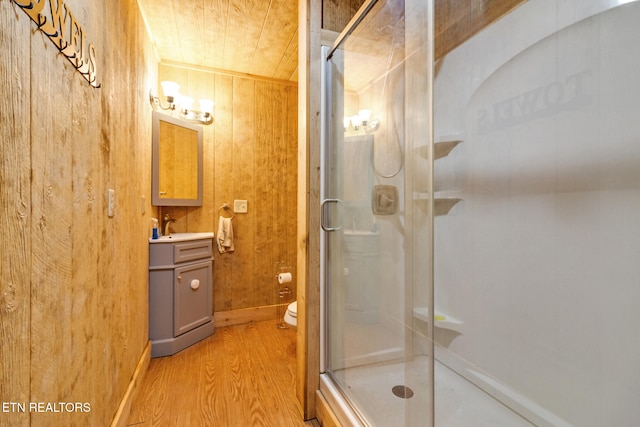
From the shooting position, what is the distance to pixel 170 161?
2.46 m

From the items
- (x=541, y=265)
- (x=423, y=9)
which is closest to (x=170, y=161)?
(x=423, y=9)

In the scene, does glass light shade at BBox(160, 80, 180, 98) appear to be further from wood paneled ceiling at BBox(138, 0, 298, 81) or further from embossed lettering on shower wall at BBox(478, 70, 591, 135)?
embossed lettering on shower wall at BBox(478, 70, 591, 135)

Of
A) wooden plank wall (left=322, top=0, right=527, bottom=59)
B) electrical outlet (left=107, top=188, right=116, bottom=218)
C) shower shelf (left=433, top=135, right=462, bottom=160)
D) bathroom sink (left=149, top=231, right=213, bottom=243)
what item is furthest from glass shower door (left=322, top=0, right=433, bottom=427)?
bathroom sink (left=149, top=231, right=213, bottom=243)

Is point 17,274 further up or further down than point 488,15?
further down

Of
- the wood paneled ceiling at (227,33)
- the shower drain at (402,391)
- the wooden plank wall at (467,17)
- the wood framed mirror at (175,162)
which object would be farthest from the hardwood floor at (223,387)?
the wood paneled ceiling at (227,33)

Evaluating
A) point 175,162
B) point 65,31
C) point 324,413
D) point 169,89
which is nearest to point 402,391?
point 324,413

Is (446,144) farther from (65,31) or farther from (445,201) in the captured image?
(65,31)

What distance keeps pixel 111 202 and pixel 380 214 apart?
4.20 ft

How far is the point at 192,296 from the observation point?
7.62 feet

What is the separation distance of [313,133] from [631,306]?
5.04 feet

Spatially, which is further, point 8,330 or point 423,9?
point 423,9

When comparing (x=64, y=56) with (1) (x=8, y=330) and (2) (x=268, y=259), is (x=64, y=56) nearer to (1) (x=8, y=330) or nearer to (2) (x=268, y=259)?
(1) (x=8, y=330)

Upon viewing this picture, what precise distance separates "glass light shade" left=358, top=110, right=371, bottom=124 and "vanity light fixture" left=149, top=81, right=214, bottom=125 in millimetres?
1715

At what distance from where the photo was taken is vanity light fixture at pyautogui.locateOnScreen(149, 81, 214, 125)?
93.7 inches
